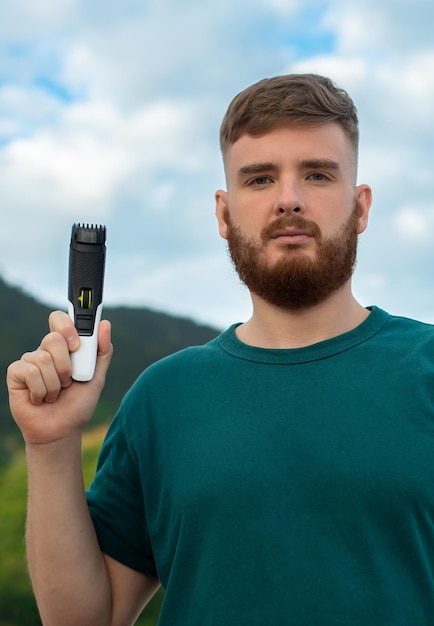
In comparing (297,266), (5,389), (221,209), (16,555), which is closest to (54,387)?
(297,266)

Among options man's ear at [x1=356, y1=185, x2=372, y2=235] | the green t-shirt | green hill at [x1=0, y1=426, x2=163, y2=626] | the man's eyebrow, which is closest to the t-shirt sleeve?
the green t-shirt

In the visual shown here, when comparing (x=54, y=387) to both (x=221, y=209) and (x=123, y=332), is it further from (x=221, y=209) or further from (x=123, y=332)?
(x=123, y=332)

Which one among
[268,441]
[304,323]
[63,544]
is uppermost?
Result: [304,323]

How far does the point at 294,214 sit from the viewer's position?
2.57 m

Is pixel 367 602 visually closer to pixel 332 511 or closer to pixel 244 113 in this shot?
pixel 332 511

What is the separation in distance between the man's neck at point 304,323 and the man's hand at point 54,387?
1.82 feet

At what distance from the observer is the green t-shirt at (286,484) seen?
2.30 m

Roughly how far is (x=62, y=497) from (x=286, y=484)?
0.74 m

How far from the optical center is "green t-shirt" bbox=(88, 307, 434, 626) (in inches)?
90.6

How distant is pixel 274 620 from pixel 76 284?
1159 millimetres

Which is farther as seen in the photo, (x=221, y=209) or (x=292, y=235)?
(x=221, y=209)

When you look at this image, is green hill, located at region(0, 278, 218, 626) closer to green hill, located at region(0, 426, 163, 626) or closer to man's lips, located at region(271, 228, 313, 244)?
green hill, located at region(0, 426, 163, 626)

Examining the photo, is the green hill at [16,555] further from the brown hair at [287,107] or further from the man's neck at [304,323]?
the brown hair at [287,107]

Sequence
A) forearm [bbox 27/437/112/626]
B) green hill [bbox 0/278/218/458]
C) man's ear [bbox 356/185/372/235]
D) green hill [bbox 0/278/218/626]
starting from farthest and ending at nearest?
green hill [bbox 0/278/218/458] < green hill [bbox 0/278/218/626] < man's ear [bbox 356/185/372/235] < forearm [bbox 27/437/112/626]
